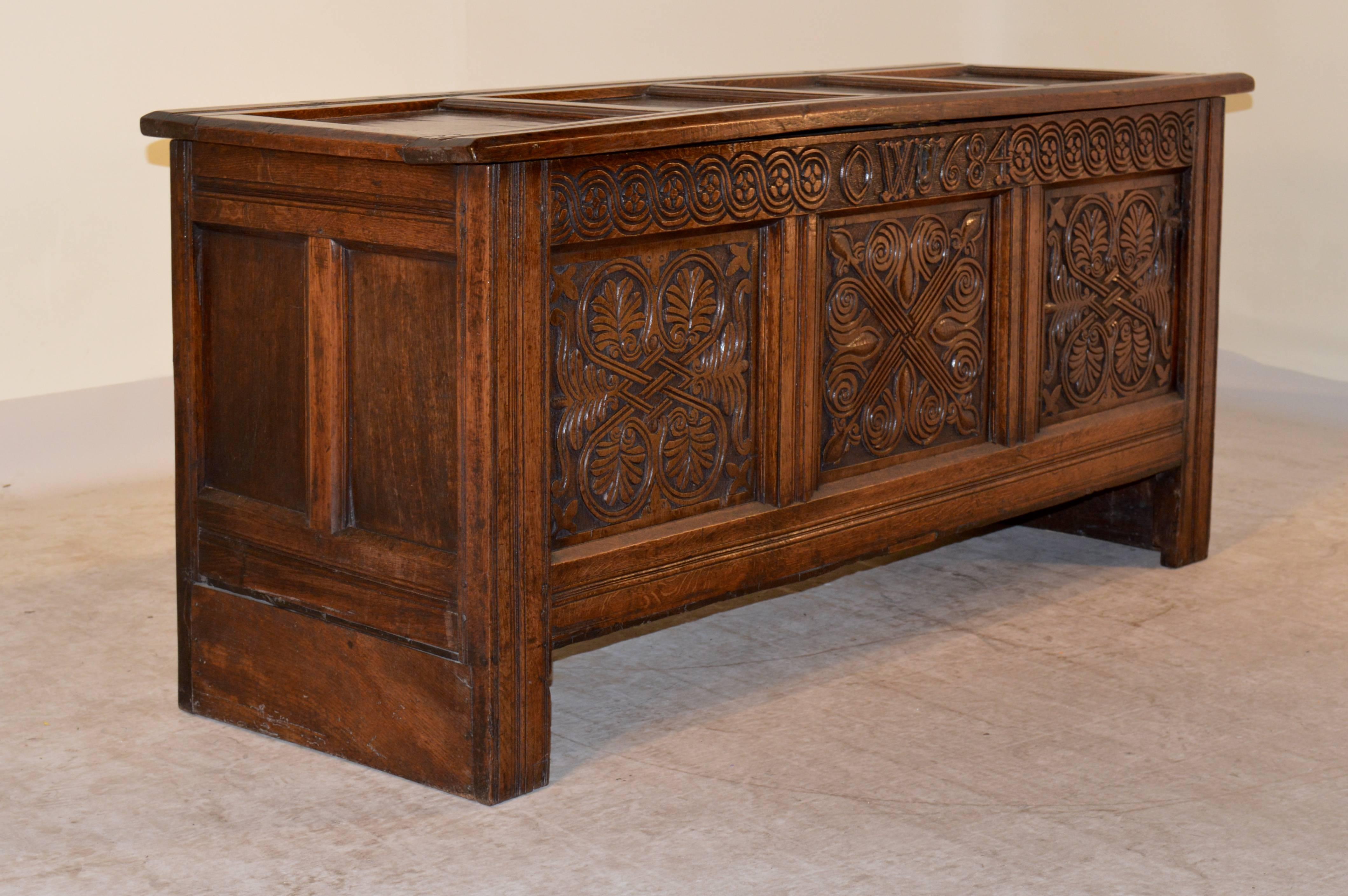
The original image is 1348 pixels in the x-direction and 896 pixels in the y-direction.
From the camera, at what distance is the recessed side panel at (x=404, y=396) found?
8.21ft

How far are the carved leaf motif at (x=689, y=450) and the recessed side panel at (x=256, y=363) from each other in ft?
1.89

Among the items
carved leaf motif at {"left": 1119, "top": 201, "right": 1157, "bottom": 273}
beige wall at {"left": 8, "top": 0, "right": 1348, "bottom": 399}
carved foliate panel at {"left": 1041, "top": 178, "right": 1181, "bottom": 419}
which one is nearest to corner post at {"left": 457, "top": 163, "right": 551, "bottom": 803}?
carved foliate panel at {"left": 1041, "top": 178, "right": 1181, "bottom": 419}

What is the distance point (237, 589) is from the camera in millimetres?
2824

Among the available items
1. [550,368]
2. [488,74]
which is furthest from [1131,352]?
[488,74]

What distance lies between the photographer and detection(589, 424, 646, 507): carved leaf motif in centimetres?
269

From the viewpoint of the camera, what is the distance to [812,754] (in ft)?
9.05

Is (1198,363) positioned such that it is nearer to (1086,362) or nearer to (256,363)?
(1086,362)

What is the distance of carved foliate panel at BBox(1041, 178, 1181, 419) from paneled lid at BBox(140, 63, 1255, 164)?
0.72 ft

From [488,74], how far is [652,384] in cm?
332

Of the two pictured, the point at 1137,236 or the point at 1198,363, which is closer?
the point at 1137,236

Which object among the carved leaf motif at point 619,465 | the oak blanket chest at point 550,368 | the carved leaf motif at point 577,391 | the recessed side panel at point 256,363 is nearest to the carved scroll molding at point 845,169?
the oak blanket chest at point 550,368

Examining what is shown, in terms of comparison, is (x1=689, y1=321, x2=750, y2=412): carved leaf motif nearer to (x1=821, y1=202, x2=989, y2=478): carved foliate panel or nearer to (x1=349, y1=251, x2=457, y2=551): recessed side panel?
(x1=821, y1=202, x2=989, y2=478): carved foliate panel

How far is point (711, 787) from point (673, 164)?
0.94m

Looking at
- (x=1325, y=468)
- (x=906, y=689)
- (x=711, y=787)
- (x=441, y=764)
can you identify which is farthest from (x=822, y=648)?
(x=1325, y=468)
